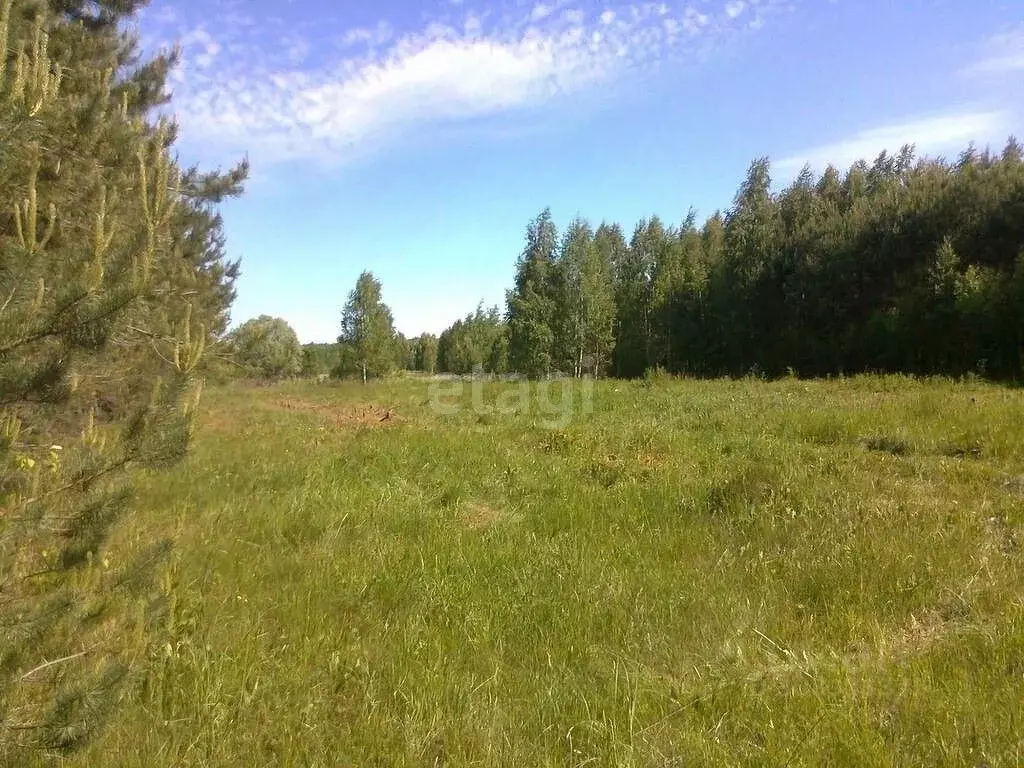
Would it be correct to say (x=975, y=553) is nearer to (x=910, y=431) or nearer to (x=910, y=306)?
(x=910, y=431)

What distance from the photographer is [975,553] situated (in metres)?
3.68

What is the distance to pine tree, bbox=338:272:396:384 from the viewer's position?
120 feet

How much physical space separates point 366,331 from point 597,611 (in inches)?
1371

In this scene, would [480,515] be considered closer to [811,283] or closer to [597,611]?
[597,611]

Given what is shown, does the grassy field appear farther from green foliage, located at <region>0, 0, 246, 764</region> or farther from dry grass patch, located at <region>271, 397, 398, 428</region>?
dry grass patch, located at <region>271, 397, 398, 428</region>

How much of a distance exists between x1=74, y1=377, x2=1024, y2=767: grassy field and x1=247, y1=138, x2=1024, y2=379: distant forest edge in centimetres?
1292

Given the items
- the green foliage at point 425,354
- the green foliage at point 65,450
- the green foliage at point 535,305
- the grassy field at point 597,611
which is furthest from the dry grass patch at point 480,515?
the green foliage at point 425,354

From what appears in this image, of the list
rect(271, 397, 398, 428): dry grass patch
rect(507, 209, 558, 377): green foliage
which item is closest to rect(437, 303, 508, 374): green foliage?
rect(507, 209, 558, 377): green foliage

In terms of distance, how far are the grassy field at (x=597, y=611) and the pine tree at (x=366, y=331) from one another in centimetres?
3012

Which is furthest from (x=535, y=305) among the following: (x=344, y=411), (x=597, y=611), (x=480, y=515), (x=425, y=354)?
(x=425, y=354)

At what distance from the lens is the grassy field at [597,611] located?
2.32 m

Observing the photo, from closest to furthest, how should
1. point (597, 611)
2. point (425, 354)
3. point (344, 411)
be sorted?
point (597, 611)
point (344, 411)
point (425, 354)

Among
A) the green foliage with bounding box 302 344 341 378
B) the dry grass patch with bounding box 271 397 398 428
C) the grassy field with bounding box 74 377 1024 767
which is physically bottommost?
the grassy field with bounding box 74 377 1024 767

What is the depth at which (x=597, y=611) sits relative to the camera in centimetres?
343
